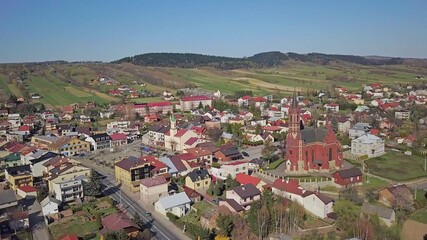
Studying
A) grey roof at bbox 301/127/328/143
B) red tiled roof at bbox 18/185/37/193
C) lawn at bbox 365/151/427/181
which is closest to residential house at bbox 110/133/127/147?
red tiled roof at bbox 18/185/37/193

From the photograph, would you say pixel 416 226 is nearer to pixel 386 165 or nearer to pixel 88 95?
pixel 386 165

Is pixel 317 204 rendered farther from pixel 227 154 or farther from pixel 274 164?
pixel 227 154

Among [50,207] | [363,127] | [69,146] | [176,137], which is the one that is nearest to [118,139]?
[69,146]

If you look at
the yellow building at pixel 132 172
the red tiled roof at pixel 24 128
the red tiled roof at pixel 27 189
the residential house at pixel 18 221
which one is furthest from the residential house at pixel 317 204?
the red tiled roof at pixel 24 128

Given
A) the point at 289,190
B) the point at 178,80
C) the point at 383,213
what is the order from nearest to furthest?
the point at 383,213, the point at 289,190, the point at 178,80

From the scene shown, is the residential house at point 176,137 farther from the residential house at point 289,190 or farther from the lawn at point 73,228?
the lawn at point 73,228

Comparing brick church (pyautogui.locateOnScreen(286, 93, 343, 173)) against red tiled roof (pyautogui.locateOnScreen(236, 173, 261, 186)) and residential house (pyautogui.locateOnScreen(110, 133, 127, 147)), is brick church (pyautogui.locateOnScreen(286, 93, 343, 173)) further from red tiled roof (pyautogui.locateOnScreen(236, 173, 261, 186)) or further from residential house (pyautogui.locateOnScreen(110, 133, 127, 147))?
residential house (pyautogui.locateOnScreen(110, 133, 127, 147))
